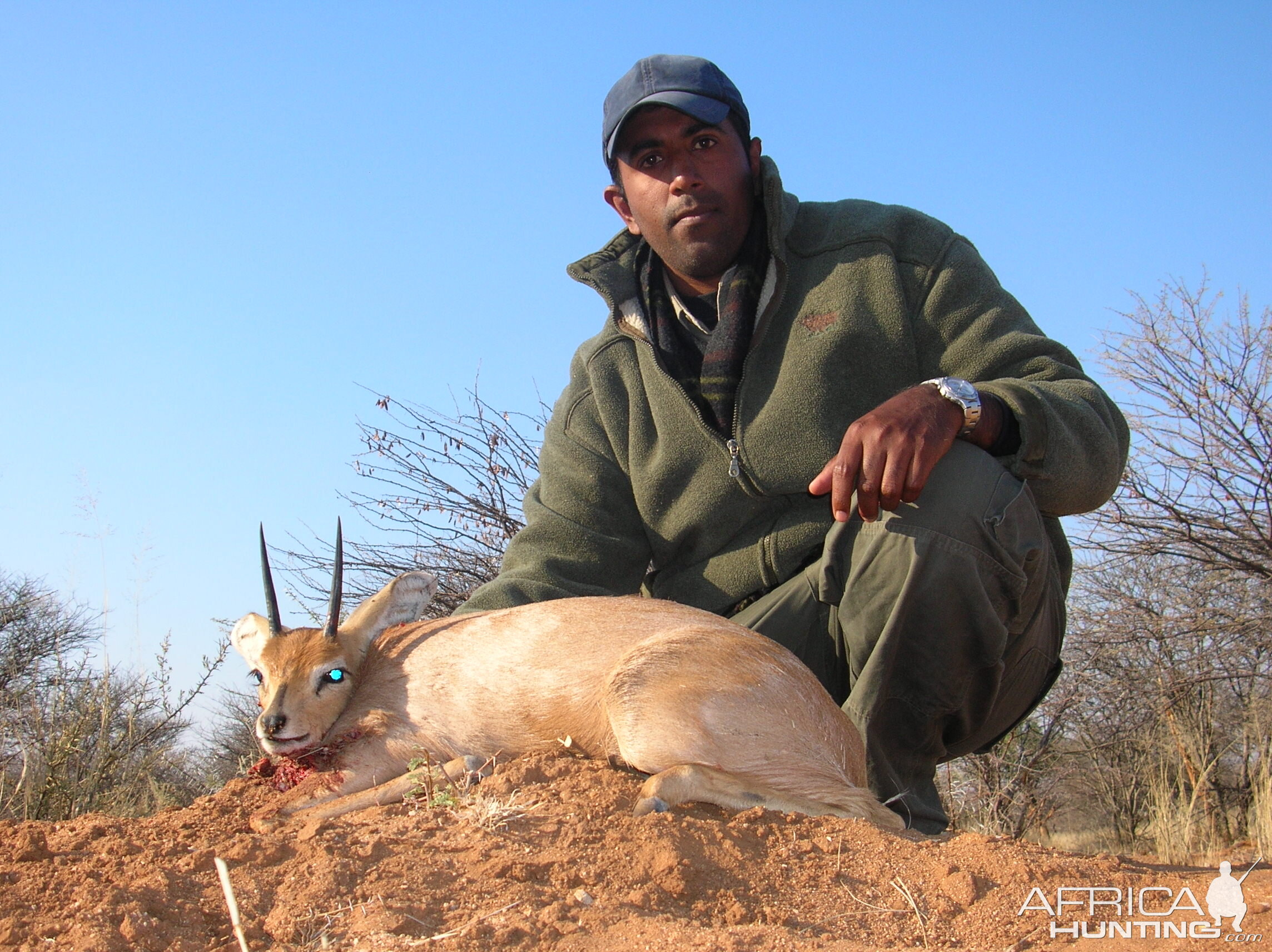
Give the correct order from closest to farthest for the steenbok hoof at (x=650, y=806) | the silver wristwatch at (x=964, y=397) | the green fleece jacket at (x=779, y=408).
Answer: the steenbok hoof at (x=650, y=806) < the silver wristwatch at (x=964, y=397) < the green fleece jacket at (x=779, y=408)

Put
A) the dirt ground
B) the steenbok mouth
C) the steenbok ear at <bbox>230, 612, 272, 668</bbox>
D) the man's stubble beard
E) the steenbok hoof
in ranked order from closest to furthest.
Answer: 1. the dirt ground
2. the steenbok hoof
3. the steenbok mouth
4. the steenbok ear at <bbox>230, 612, 272, 668</bbox>
5. the man's stubble beard

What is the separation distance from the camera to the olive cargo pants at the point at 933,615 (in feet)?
12.7

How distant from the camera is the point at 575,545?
5090 mm

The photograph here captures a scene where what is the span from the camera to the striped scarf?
15.7 feet

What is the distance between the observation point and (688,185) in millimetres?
4875

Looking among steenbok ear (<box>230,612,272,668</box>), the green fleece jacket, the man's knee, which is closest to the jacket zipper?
the green fleece jacket

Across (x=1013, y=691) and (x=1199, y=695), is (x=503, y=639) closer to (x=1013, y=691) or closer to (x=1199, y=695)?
(x=1013, y=691)

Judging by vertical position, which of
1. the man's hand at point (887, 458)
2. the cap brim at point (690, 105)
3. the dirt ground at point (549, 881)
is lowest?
the dirt ground at point (549, 881)

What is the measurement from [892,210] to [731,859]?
319cm

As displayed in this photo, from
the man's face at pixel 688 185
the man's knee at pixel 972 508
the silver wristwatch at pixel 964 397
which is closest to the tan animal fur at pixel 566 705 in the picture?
the man's knee at pixel 972 508

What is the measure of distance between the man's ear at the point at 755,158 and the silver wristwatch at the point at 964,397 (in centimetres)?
164

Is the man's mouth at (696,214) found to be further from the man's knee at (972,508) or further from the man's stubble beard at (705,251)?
the man's knee at (972,508)

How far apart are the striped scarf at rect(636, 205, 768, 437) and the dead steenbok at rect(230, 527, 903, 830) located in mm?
1209

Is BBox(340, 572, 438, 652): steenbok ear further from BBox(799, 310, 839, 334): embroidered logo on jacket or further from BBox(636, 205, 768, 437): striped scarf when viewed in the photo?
BBox(799, 310, 839, 334): embroidered logo on jacket
